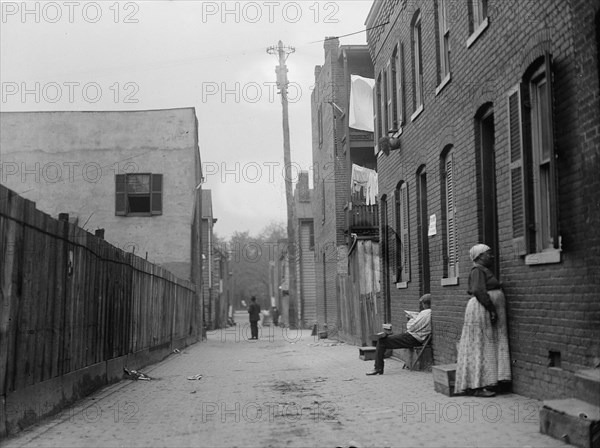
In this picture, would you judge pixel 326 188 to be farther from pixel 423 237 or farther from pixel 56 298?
pixel 56 298

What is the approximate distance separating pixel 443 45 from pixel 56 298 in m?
6.95

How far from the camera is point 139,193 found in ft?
89.5

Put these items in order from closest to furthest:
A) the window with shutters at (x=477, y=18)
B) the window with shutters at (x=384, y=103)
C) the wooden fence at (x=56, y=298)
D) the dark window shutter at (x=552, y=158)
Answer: the dark window shutter at (x=552, y=158), the wooden fence at (x=56, y=298), the window with shutters at (x=477, y=18), the window with shutters at (x=384, y=103)

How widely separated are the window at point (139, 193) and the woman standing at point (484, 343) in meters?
19.7

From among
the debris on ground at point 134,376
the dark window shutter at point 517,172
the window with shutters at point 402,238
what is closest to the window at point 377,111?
the window with shutters at point 402,238

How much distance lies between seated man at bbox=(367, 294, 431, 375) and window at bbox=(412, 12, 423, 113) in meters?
3.53

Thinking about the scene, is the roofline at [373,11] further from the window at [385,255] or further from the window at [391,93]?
the window at [385,255]

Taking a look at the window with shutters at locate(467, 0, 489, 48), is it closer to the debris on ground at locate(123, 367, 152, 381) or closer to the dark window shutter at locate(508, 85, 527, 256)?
the dark window shutter at locate(508, 85, 527, 256)

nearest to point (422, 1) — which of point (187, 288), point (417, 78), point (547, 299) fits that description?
point (417, 78)

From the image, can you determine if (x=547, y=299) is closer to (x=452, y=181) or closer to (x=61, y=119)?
(x=452, y=181)

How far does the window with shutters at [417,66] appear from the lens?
13.3 m

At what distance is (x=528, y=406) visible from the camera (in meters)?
7.79

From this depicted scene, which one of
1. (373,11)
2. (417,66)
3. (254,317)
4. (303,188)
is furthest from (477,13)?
(303,188)

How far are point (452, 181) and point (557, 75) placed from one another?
4.07 metres
